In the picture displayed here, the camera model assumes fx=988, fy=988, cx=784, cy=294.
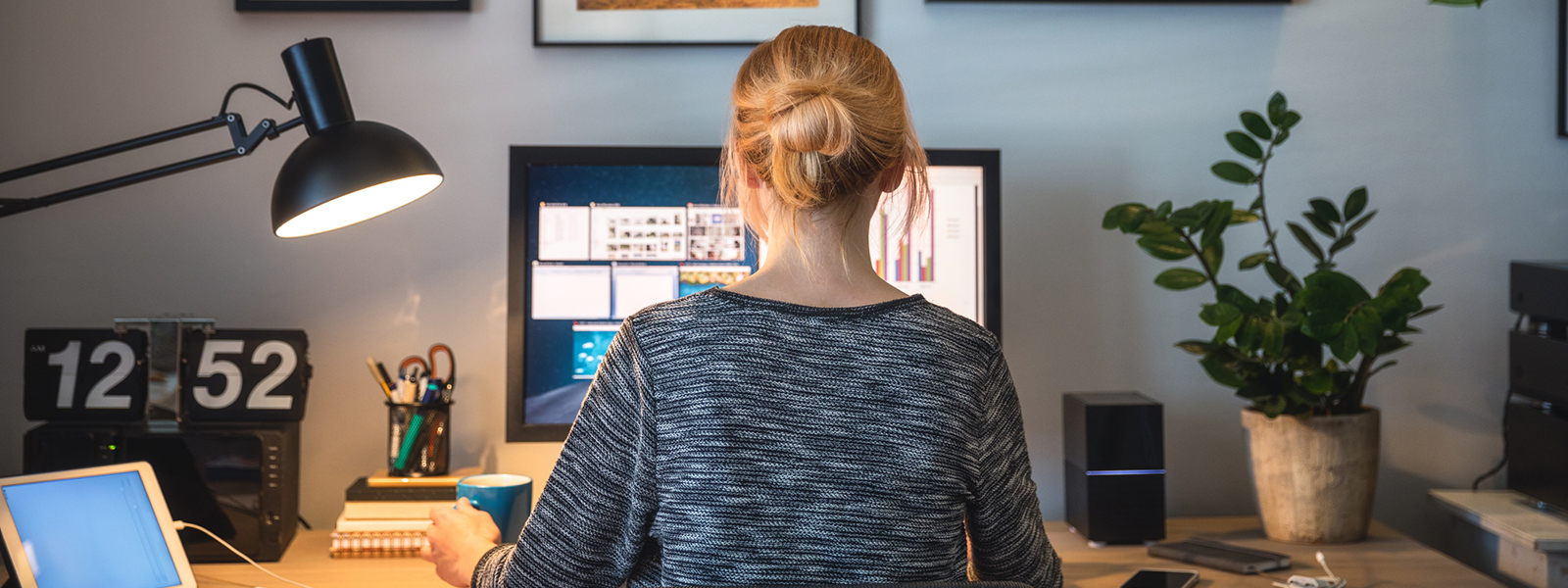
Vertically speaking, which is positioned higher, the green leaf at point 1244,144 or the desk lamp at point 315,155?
the green leaf at point 1244,144

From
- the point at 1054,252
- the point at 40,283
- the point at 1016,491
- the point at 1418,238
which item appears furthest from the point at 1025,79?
the point at 40,283

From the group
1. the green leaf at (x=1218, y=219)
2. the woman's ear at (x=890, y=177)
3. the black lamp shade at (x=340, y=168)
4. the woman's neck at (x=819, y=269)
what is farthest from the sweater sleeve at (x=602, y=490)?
the green leaf at (x=1218, y=219)

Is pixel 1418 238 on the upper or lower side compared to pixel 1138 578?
upper

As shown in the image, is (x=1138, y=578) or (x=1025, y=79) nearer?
(x=1138, y=578)

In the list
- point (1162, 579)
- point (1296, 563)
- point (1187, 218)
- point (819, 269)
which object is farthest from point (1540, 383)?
point (819, 269)

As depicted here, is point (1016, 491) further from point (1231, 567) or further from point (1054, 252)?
point (1054, 252)

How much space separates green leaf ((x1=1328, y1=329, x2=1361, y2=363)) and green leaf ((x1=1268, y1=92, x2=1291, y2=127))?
0.31 metres

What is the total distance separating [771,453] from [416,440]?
82 centimetres

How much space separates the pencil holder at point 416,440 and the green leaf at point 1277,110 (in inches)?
47.5

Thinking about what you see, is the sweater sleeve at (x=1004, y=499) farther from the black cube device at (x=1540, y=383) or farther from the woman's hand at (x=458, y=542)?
the black cube device at (x=1540, y=383)

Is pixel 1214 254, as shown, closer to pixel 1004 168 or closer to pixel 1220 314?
pixel 1220 314

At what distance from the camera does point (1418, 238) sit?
1562mm

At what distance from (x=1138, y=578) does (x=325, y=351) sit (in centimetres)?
118

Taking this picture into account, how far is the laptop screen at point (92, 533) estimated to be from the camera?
103 centimetres
